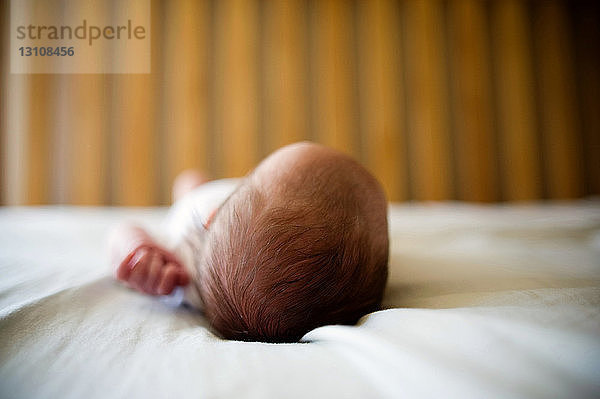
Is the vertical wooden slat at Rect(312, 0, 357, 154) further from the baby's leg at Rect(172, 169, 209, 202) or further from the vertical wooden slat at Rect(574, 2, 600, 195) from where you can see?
Result: the vertical wooden slat at Rect(574, 2, 600, 195)

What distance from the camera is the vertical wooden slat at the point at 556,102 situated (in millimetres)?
1827

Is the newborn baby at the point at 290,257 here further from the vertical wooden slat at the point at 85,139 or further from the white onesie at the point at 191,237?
the vertical wooden slat at the point at 85,139

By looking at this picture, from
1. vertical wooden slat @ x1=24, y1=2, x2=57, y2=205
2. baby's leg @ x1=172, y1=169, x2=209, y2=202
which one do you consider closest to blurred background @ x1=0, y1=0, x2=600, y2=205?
vertical wooden slat @ x1=24, y1=2, x2=57, y2=205

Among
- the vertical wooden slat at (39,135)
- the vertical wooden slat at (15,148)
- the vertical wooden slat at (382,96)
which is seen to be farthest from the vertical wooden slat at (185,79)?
the vertical wooden slat at (382,96)

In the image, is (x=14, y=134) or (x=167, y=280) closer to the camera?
(x=167, y=280)

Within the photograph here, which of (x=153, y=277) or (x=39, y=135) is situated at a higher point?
(x=39, y=135)

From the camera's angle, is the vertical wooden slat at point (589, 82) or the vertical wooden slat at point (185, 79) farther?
the vertical wooden slat at point (589, 82)

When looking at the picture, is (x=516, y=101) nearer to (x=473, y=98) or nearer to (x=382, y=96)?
(x=473, y=98)

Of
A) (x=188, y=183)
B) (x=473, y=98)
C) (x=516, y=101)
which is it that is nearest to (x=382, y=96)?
(x=473, y=98)

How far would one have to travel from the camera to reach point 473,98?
5.91 ft

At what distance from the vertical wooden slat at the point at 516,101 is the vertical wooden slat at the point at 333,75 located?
2.57ft

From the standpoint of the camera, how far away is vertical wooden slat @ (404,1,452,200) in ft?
5.83

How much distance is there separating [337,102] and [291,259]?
1.48m

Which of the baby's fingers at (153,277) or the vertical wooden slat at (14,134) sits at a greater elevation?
the vertical wooden slat at (14,134)
